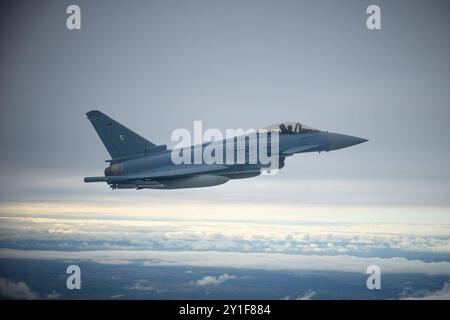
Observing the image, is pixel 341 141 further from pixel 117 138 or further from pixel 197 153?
pixel 117 138

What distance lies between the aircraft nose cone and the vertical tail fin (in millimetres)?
10236

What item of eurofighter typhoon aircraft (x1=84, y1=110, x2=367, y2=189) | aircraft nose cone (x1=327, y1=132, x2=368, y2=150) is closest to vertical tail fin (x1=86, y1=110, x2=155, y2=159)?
eurofighter typhoon aircraft (x1=84, y1=110, x2=367, y2=189)

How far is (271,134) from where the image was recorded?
26703mm

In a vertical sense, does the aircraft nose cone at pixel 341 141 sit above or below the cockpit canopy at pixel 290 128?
below

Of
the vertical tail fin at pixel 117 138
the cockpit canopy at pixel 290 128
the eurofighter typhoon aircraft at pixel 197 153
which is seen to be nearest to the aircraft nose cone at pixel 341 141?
the eurofighter typhoon aircraft at pixel 197 153

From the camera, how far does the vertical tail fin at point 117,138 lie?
26734mm

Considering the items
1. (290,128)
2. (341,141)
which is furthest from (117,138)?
(341,141)

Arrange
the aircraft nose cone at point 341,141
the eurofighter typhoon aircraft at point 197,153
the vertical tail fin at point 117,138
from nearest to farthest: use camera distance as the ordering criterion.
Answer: the eurofighter typhoon aircraft at point 197,153, the vertical tail fin at point 117,138, the aircraft nose cone at point 341,141

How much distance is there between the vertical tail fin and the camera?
26.7 m

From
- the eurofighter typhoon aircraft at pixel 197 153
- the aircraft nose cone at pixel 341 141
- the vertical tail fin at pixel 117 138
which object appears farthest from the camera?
the aircraft nose cone at pixel 341 141

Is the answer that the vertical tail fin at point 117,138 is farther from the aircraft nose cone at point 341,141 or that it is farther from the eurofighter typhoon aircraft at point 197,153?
the aircraft nose cone at point 341,141

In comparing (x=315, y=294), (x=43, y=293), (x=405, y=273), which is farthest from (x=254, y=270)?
(x=43, y=293)

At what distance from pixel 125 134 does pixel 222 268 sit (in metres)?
35.3
